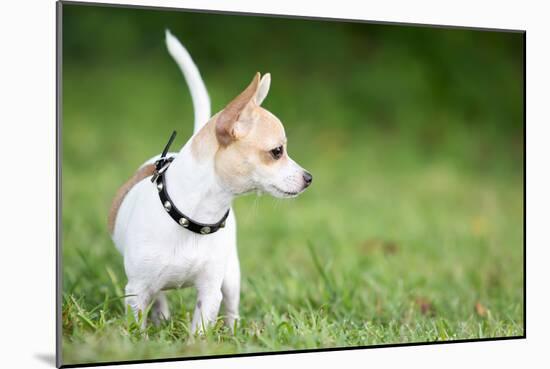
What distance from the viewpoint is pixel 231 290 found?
130 inches

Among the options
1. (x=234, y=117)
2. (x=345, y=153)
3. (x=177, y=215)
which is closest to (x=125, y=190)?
(x=177, y=215)

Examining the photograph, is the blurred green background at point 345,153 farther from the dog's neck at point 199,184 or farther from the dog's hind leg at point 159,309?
the dog's neck at point 199,184

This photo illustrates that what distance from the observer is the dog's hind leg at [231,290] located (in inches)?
128

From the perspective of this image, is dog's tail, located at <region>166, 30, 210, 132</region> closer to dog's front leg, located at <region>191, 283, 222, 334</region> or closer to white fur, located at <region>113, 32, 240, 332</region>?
white fur, located at <region>113, 32, 240, 332</region>

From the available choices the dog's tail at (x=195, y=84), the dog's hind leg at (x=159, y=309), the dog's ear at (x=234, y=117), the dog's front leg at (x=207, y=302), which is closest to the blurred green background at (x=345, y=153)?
the dog's hind leg at (x=159, y=309)

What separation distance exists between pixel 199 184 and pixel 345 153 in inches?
144

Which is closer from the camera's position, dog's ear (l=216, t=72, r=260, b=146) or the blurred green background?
dog's ear (l=216, t=72, r=260, b=146)

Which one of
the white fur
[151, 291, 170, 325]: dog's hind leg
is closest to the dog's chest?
A: the white fur

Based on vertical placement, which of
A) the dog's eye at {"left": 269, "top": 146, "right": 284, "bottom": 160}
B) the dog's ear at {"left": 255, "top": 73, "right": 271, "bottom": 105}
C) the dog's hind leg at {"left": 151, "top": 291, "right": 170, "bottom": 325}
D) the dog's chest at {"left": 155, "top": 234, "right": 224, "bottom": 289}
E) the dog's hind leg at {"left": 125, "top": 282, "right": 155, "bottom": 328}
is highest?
the dog's ear at {"left": 255, "top": 73, "right": 271, "bottom": 105}

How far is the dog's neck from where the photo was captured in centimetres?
290

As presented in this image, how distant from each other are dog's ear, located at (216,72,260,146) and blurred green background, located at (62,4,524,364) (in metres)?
1.04

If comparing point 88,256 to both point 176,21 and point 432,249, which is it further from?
point 176,21

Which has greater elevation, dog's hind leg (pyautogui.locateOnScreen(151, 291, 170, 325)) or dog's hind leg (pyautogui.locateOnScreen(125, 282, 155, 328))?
dog's hind leg (pyautogui.locateOnScreen(125, 282, 155, 328))

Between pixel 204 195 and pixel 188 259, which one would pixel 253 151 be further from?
pixel 188 259
